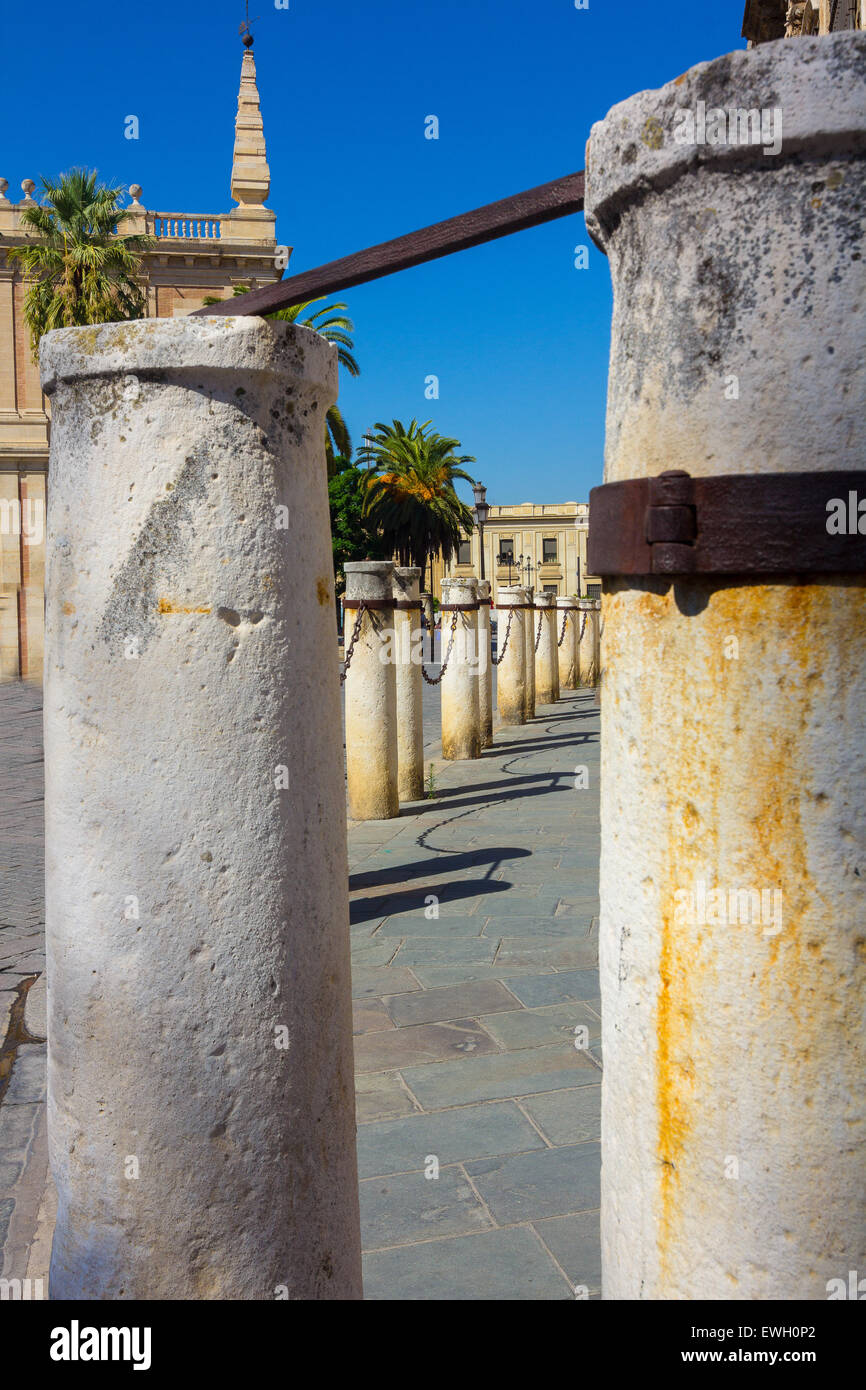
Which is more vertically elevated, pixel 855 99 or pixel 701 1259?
pixel 855 99

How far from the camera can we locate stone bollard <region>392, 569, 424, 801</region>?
9062 millimetres

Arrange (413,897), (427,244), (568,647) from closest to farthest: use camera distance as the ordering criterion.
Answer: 1. (427,244)
2. (413,897)
3. (568,647)

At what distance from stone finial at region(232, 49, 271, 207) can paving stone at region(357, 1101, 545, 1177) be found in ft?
99.5

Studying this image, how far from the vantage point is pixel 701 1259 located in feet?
4.26

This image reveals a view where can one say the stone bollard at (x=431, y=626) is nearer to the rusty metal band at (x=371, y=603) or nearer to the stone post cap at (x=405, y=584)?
the stone post cap at (x=405, y=584)

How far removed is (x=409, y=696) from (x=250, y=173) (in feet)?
83.5

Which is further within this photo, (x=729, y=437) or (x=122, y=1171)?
(x=122, y=1171)

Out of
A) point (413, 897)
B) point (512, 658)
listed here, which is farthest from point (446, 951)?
point (512, 658)

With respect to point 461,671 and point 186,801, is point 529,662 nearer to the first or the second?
point 461,671

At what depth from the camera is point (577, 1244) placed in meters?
2.92

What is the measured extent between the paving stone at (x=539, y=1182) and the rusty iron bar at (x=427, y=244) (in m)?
2.33
